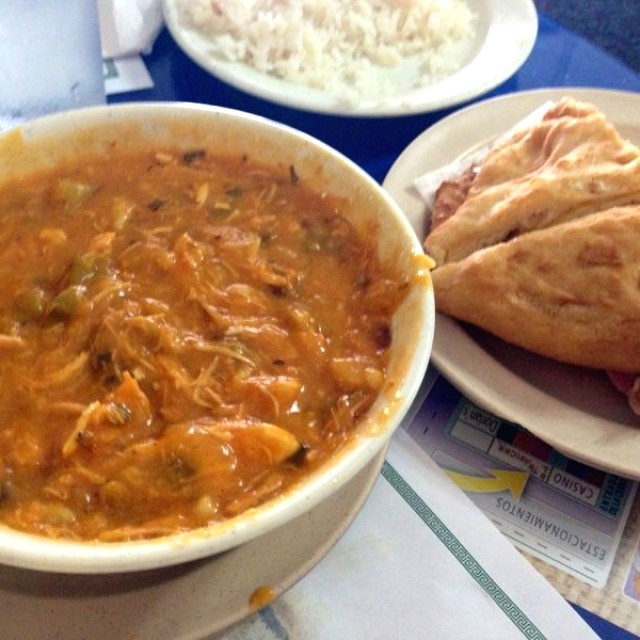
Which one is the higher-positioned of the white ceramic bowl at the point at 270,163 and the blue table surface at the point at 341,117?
the white ceramic bowl at the point at 270,163

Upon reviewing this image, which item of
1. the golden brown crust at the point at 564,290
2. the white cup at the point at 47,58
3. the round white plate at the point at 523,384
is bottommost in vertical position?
the round white plate at the point at 523,384

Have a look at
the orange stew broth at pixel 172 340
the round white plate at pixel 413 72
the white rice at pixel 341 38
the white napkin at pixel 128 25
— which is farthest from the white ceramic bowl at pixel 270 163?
the white napkin at pixel 128 25

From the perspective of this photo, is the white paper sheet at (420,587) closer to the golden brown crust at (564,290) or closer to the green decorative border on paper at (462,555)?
the green decorative border on paper at (462,555)

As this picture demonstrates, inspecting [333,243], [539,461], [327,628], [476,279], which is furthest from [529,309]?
[327,628]

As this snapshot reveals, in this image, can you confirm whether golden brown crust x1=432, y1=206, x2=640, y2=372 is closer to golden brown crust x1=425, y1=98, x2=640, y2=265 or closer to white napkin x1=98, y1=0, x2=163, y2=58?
golden brown crust x1=425, y1=98, x2=640, y2=265

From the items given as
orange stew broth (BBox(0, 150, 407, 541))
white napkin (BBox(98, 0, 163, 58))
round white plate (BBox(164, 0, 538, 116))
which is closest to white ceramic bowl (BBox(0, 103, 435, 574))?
orange stew broth (BBox(0, 150, 407, 541))

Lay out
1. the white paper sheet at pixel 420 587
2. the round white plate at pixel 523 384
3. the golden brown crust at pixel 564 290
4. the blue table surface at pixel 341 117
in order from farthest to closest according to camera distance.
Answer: the blue table surface at pixel 341 117, the golden brown crust at pixel 564 290, the round white plate at pixel 523 384, the white paper sheet at pixel 420 587

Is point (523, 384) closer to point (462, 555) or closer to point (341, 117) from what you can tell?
point (462, 555)

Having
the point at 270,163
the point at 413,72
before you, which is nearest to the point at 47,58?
the point at 270,163
